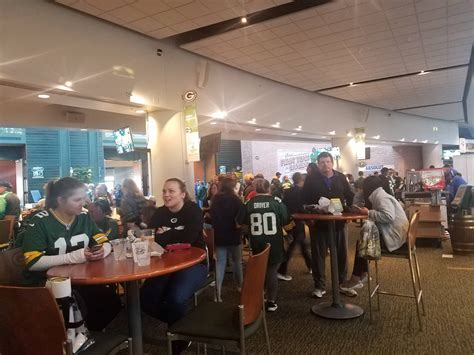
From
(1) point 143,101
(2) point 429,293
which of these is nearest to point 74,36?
(1) point 143,101

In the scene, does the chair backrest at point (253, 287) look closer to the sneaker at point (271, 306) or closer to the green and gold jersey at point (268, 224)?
the green and gold jersey at point (268, 224)

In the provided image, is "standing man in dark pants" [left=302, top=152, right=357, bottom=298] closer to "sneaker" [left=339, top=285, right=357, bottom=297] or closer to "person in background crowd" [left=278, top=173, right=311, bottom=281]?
"sneaker" [left=339, top=285, right=357, bottom=297]

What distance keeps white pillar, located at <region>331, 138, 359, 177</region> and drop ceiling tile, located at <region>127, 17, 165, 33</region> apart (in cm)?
845

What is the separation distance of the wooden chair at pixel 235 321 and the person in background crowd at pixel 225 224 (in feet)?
6.65

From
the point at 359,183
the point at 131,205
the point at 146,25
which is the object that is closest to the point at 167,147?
the point at 131,205

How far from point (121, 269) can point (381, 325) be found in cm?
246

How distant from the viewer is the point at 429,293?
13.9 feet

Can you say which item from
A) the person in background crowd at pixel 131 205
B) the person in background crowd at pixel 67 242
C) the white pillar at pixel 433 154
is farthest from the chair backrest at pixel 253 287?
the white pillar at pixel 433 154

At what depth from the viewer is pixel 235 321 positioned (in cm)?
212

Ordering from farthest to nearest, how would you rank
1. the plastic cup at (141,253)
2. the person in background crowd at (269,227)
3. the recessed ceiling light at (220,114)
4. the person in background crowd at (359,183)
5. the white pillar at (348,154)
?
the white pillar at (348,154) < the person in background crowd at (359,183) < the recessed ceiling light at (220,114) < the person in background crowd at (269,227) < the plastic cup at (141,253)

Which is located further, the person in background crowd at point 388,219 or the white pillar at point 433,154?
the white pillar at point 433,154

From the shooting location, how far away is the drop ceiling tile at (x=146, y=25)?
4953 mm

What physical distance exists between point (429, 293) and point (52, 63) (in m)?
5.03

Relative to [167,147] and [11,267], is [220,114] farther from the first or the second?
[11,267]
